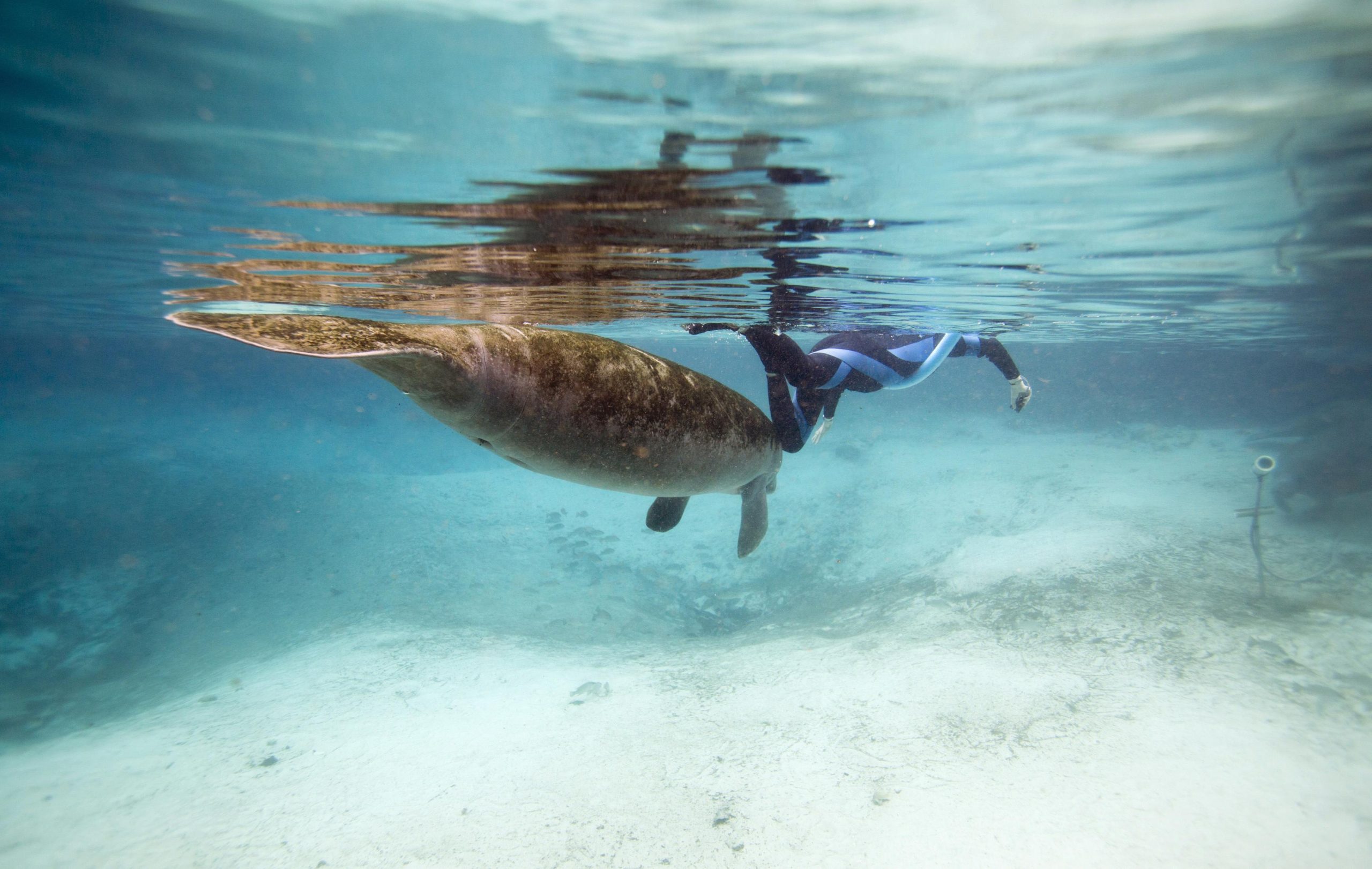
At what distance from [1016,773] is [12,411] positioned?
83.5m

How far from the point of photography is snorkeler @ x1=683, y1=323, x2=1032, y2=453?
5.84m

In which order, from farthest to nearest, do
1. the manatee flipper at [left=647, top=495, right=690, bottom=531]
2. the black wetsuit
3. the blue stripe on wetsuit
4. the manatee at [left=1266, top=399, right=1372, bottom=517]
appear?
the manatee at [left=1266, top=399, right=1372, bottom=517], the blue stripe on wetsuit, the black wetsuit, the manatee flipper at [left=647, top=495, right=690, bottom=531]

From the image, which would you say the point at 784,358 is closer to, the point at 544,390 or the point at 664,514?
the point at 664,514

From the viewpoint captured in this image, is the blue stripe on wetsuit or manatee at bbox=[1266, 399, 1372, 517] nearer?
the blue stripe on wetsuit

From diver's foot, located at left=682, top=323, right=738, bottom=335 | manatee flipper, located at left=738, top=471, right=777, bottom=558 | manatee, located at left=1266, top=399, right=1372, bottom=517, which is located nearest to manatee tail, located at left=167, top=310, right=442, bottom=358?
manatee flipper, located at left=738, top=471, right=777, bottom=558

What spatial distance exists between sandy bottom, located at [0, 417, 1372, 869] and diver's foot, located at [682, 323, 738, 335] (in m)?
6.92

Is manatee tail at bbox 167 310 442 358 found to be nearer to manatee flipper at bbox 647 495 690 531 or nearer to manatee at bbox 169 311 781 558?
manatee at bbox 169 311 781 558

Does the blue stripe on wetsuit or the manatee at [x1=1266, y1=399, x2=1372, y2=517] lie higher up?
the blue stripe on wetsuit

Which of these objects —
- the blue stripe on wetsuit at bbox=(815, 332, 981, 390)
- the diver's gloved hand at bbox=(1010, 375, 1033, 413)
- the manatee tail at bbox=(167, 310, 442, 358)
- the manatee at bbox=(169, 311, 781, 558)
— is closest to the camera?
the manatee tail at bbox=(167, 310, 442, 358)

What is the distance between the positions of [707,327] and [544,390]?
1092 cm

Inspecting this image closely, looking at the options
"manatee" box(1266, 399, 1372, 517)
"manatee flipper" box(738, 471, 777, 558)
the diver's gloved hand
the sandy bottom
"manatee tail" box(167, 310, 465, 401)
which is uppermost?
"manatee tail" box(167, 310, 465, 401)

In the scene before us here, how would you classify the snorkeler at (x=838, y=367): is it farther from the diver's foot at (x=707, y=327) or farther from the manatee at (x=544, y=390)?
the diver's foot at (x=707, y=327)

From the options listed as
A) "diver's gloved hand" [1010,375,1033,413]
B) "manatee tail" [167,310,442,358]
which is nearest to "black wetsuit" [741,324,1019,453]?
"diver's gloved hand" [1010,375,1033,413]

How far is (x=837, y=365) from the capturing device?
721 centimetres
